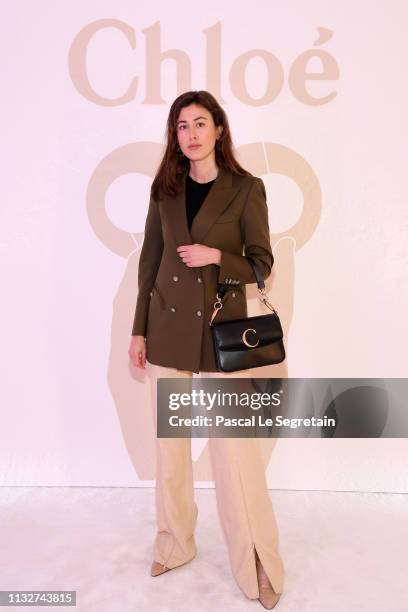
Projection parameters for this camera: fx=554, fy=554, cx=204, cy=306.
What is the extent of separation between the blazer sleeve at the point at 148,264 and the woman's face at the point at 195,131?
28cm

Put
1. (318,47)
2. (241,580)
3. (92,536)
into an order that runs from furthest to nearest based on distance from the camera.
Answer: (318,47) → (92,536) → (241,580)

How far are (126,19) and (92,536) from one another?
2.59 m

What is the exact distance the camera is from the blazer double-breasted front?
206 cm

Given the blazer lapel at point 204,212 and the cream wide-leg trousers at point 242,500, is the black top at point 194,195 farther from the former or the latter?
the cream wide-leg trousers at point 242,500

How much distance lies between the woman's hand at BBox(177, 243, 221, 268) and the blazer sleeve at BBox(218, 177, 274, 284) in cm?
3

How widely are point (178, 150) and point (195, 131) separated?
0.50 feet

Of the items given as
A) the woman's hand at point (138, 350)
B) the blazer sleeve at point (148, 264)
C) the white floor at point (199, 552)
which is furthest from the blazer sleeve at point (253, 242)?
the white floor at point (199, 552)

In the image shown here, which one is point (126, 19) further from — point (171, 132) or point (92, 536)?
point (92, 536)

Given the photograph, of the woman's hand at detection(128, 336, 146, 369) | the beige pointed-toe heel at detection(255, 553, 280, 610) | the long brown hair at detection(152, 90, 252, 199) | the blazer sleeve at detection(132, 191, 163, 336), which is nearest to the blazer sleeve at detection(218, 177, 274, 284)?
the long brown hair at detection(152, 90, 252, 199)

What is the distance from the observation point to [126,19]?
290cm

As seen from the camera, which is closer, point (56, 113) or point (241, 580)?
point (241, 580)

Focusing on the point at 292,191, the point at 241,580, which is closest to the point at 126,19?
the point at 292,191

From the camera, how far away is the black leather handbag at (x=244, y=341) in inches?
77.5

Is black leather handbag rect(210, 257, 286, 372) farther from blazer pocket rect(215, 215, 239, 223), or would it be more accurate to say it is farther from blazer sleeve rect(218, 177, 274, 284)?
blazer pocket rect(215, 215, 239, 223)
